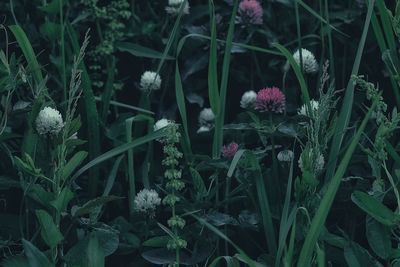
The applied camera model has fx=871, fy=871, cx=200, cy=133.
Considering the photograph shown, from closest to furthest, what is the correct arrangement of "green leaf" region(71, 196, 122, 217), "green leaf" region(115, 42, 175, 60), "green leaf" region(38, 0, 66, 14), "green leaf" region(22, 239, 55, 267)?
"green leaf" region(22, 239, 55, 267) → "green leaf" region(71, 196, 122, 217) → "green leaf" region(38, 0, 66, 14) → "green leaf" region(115, 42, 175, 60)

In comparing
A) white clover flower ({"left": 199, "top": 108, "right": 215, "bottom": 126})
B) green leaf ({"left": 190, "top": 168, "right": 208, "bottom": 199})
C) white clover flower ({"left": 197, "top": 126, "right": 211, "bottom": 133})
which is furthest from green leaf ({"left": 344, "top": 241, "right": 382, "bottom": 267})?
white clover flower ({"left": 199, "top": 108, "right": 215, "bottom": 126})

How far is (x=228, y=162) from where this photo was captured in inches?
76.5

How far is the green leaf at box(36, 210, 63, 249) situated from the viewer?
168 cm

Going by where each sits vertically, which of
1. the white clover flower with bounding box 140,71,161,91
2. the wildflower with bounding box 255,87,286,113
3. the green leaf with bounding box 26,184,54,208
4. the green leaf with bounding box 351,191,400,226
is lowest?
the white clover flower with bounding box 140,71,161,91

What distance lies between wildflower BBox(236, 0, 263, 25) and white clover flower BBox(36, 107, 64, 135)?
884 mm

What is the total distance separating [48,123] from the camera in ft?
6.11

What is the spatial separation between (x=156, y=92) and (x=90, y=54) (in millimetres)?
226

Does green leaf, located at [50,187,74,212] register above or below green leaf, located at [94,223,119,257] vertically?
above

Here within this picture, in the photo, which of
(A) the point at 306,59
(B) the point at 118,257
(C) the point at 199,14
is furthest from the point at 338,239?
(C) the point at 199,14

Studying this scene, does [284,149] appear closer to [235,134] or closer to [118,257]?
[235,134]

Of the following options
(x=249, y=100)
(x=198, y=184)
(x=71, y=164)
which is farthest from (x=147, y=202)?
(x=249, y=100)

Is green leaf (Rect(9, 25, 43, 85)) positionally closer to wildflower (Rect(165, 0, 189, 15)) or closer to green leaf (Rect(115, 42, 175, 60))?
green leaf (Rect(115, 42, 175, 60))

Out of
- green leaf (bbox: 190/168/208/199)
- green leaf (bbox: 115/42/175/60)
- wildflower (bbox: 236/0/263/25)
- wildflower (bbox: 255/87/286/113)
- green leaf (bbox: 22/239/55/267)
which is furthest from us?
wildflower (bbox: 236/0/263/25)

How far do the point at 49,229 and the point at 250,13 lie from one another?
3.71 ft
